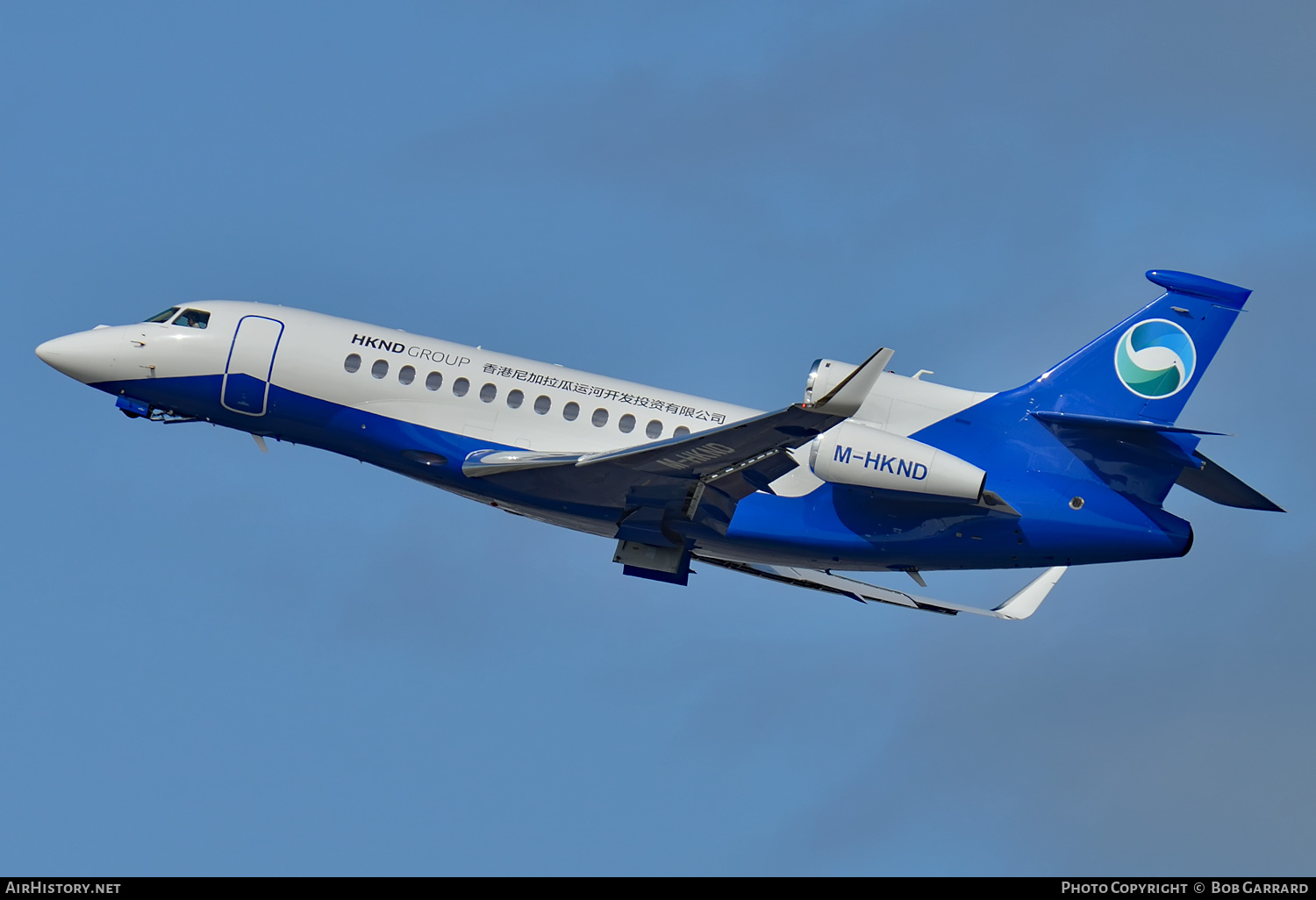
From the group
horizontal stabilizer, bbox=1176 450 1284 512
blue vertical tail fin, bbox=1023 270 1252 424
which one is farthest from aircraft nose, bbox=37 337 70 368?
horizontal stabilizer, bbox=1176 450 1284 512

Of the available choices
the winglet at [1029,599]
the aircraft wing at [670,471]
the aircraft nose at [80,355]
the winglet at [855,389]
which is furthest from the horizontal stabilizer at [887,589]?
the aircraft nose at [80,355]

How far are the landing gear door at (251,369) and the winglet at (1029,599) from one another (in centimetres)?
1515

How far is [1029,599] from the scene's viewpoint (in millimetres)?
32188

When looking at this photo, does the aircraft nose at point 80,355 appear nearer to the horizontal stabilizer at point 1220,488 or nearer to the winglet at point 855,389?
the winglet at point 855,389

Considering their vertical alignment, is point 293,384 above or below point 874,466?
above

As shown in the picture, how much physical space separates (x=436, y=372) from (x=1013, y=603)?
489 inches

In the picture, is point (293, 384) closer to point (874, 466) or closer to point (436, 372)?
point (436, 372)

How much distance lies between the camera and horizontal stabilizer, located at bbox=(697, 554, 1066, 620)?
32.2m

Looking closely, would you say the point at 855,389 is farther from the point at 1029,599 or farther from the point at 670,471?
the point at 1029,599

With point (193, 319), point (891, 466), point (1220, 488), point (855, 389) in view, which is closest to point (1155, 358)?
point (1220, 488)

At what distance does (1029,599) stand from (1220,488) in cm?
601

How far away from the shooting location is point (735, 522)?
29.0m
